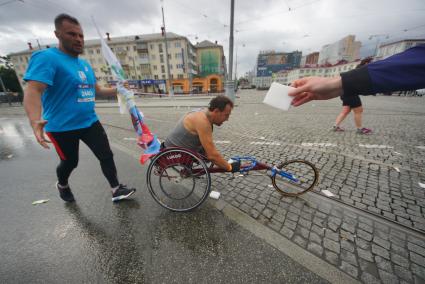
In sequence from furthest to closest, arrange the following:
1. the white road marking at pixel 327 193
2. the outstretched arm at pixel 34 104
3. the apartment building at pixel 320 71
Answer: the apartment building at pixel 320 71, the white road marking at pixel 327 193, the outstretched arm at pixel 34 104

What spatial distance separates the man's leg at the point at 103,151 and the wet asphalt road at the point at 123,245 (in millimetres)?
155

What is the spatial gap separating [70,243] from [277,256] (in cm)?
216

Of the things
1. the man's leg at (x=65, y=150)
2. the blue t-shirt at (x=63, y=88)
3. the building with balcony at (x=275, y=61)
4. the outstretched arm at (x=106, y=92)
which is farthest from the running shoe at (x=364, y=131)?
the building with balcony at (x=275, y=61)

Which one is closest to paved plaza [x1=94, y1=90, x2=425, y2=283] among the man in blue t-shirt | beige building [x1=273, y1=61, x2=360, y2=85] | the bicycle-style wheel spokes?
the bicycle-style wheel spokes

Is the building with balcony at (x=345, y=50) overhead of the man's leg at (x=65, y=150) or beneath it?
overhead

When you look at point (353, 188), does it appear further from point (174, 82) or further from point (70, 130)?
point (174, 82)

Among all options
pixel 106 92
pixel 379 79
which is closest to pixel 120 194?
pixel 106 92

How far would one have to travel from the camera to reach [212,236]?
1.87 meters

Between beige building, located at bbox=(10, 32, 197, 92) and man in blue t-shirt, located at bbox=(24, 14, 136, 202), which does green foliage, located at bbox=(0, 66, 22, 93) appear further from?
man in blue t-shirt, located at bbox=(24, 14, 136, 202)

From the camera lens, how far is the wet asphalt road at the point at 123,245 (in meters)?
1.48

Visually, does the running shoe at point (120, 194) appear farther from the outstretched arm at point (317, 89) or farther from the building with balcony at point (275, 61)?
the building with balcony at point (275, 61)

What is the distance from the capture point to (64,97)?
1.84 m

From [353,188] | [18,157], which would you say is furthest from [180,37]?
[353,188]

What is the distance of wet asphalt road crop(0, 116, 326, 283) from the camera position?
148 centimetres
